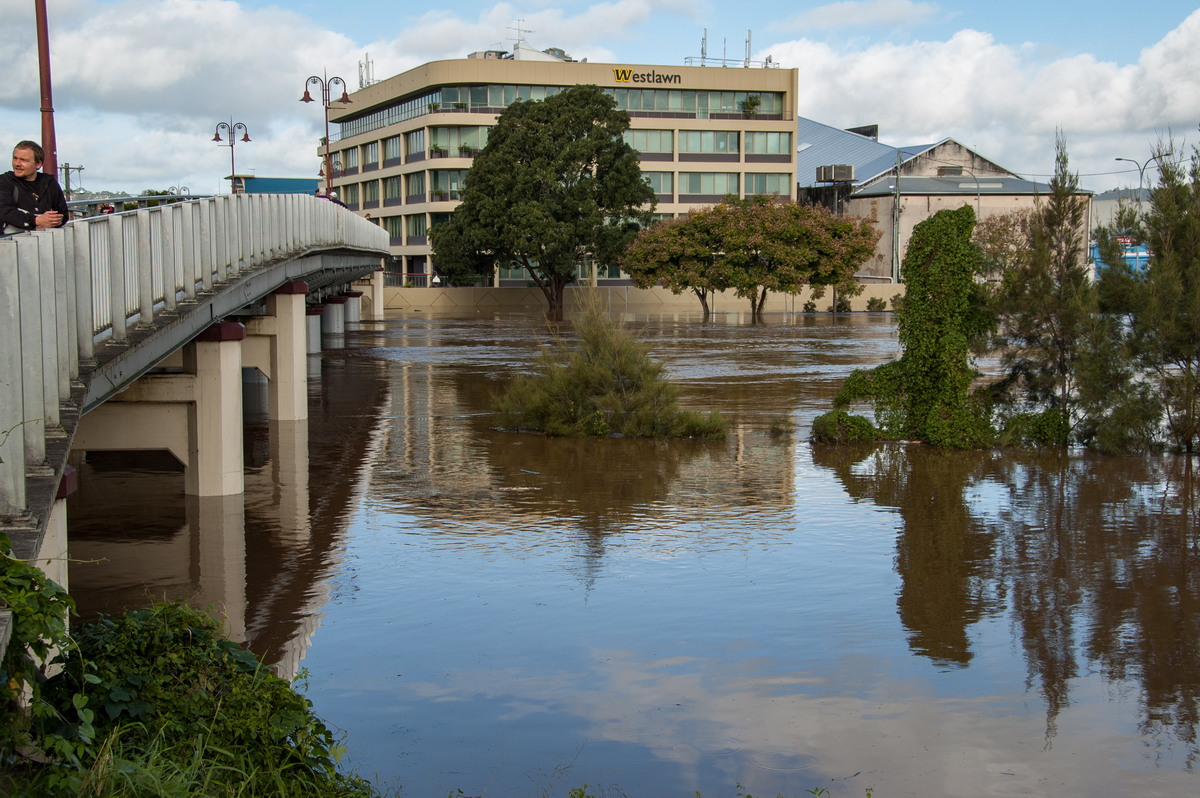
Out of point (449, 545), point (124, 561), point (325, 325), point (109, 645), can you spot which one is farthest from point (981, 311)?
point (325, 325)

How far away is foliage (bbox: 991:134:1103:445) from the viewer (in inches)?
625

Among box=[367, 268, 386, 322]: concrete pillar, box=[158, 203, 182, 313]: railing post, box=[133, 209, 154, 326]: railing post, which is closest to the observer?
box=[133, 209, 154, 326]: railing post

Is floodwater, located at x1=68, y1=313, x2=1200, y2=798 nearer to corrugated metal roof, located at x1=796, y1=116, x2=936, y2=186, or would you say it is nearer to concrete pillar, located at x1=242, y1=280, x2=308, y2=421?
concrete pillar, located at x1=242, y1=280, x2=308, y2=421

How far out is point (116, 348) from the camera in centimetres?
847

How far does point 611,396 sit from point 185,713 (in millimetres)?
12516

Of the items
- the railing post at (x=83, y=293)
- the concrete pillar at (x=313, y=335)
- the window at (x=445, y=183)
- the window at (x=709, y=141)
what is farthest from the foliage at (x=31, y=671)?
the window at (x=709, y=141)

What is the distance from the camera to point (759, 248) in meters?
56.2

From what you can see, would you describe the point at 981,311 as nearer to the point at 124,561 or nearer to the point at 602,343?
the point at 602,343

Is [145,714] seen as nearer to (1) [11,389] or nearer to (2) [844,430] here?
(1) [11,389]

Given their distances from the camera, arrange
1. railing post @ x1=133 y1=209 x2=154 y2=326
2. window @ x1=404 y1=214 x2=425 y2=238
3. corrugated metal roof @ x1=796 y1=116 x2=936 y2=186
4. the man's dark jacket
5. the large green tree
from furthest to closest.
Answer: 1. corrugated metal roof @ x1=796 y1=116 x2=936 y2=186
2. window @ x1=404 y1=214 x2=425 y2=238
3. the large green tree
4. railing post @ x1=133 y1=209 x2=154 y2=326
5. the man's dark jacket

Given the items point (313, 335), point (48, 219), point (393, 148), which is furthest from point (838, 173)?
point (48, 219)

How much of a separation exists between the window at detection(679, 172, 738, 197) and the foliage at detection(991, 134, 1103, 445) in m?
72.4

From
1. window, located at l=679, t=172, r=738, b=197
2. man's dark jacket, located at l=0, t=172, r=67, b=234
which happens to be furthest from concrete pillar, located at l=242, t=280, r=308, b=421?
window, located at l=679, t=172, r=738, b=197

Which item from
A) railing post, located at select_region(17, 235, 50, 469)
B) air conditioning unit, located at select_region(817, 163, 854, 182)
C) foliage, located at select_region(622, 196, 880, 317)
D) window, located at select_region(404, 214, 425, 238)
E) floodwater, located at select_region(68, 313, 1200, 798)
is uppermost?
air conditioning unit, located at select_region(817, 163, 854, 182)
